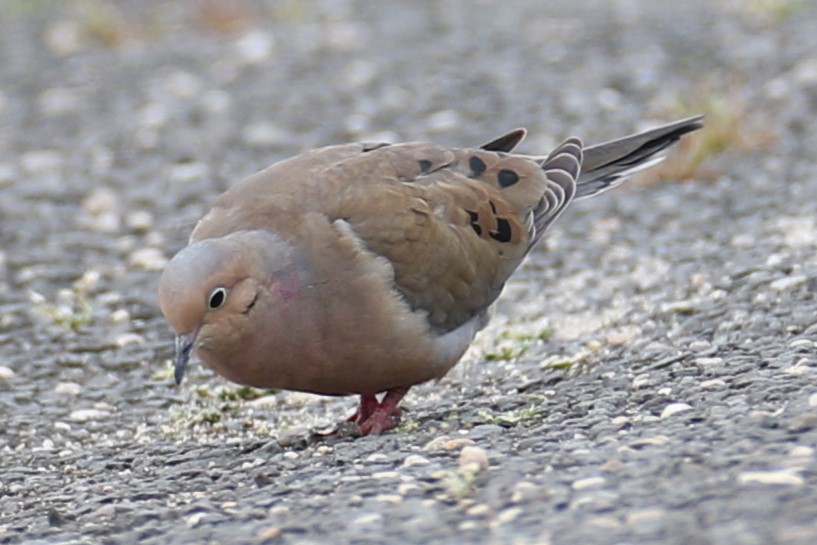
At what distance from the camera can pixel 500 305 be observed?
6746mm

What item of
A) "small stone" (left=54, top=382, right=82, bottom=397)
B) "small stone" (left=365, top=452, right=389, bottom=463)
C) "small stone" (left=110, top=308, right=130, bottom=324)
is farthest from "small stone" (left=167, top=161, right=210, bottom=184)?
"small stone" (left=365, top=452, right=389, bottom=463)

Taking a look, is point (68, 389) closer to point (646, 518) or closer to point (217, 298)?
point (217, 298)

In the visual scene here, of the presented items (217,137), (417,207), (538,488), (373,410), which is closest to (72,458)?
(373,410)

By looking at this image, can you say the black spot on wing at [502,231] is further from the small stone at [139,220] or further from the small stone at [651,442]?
the small stone at [139,220]

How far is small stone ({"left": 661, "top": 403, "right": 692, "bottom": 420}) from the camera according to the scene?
4.30 m

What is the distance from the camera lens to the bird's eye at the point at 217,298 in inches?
174

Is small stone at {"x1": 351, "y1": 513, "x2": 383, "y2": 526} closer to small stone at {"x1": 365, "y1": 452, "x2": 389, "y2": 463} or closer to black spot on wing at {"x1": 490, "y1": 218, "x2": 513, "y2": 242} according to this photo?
small stone at {"x1": 365, "y1": 452, "x2": 389, "y2": 463}

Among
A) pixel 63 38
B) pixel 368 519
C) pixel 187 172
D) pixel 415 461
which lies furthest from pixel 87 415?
pixel 63 38

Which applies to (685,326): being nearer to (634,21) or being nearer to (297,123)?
(297,123)

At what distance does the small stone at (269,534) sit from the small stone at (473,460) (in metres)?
0.57

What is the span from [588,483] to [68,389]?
9.42ft

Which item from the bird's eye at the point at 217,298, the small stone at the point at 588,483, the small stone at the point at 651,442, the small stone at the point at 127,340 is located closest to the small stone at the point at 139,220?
the small stone at the point at 127,340

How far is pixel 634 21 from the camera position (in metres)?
10.8

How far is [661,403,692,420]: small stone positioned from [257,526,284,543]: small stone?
1.27 metres
